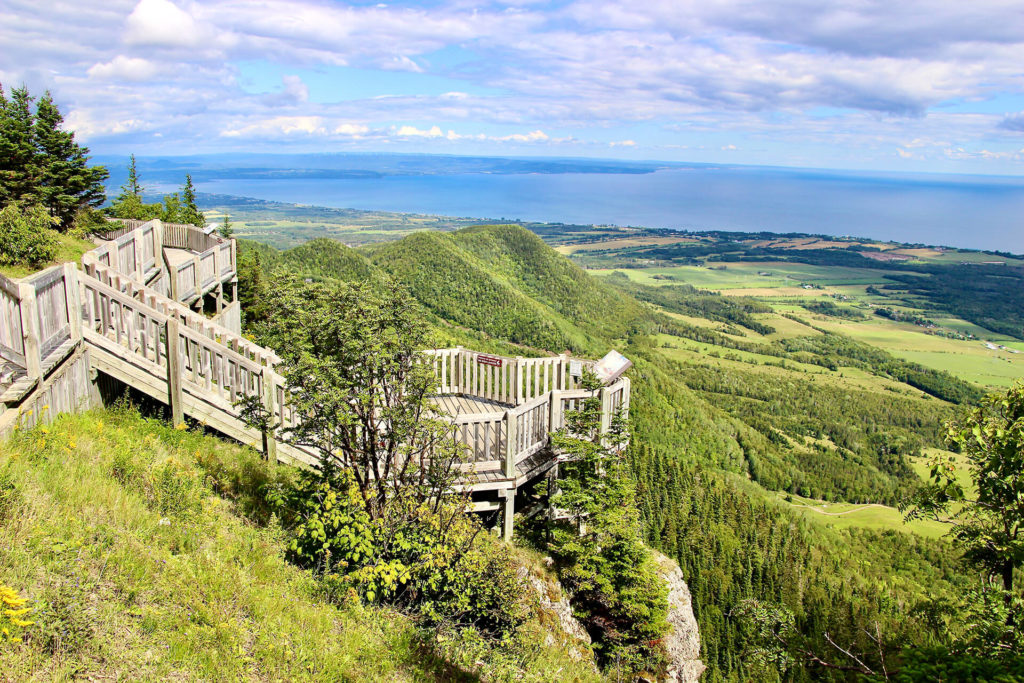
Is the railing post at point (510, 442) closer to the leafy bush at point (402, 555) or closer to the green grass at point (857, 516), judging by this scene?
the leafy bush at point (402, 555)

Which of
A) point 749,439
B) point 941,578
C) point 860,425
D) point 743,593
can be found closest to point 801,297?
point 860,425

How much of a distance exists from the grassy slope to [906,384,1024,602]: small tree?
4.86 metres

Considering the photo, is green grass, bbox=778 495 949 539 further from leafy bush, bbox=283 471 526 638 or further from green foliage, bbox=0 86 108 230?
green foliage, bbox=0 86 108 230

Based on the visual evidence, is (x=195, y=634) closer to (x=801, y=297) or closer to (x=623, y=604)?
(x=623, y=604)

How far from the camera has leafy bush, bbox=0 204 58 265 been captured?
10.1 m

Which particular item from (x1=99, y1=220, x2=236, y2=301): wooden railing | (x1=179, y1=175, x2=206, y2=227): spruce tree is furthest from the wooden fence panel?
(x1=179, y1=175, x2=206, y2=227): spruce tree

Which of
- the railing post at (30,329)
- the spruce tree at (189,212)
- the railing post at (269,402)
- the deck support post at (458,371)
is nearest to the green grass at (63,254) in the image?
the railing post at (30,329)

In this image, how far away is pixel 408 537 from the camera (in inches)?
256

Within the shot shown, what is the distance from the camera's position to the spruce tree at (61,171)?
58.3 feet

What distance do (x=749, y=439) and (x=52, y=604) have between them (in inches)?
2186

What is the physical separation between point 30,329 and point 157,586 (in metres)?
3.48

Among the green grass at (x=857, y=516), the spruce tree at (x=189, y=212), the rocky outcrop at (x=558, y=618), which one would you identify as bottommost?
the green grass at (x=857, y=516)

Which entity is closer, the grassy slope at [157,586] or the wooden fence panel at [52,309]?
the grassy slope at [157,586]

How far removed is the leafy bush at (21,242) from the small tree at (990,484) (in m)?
13.8
